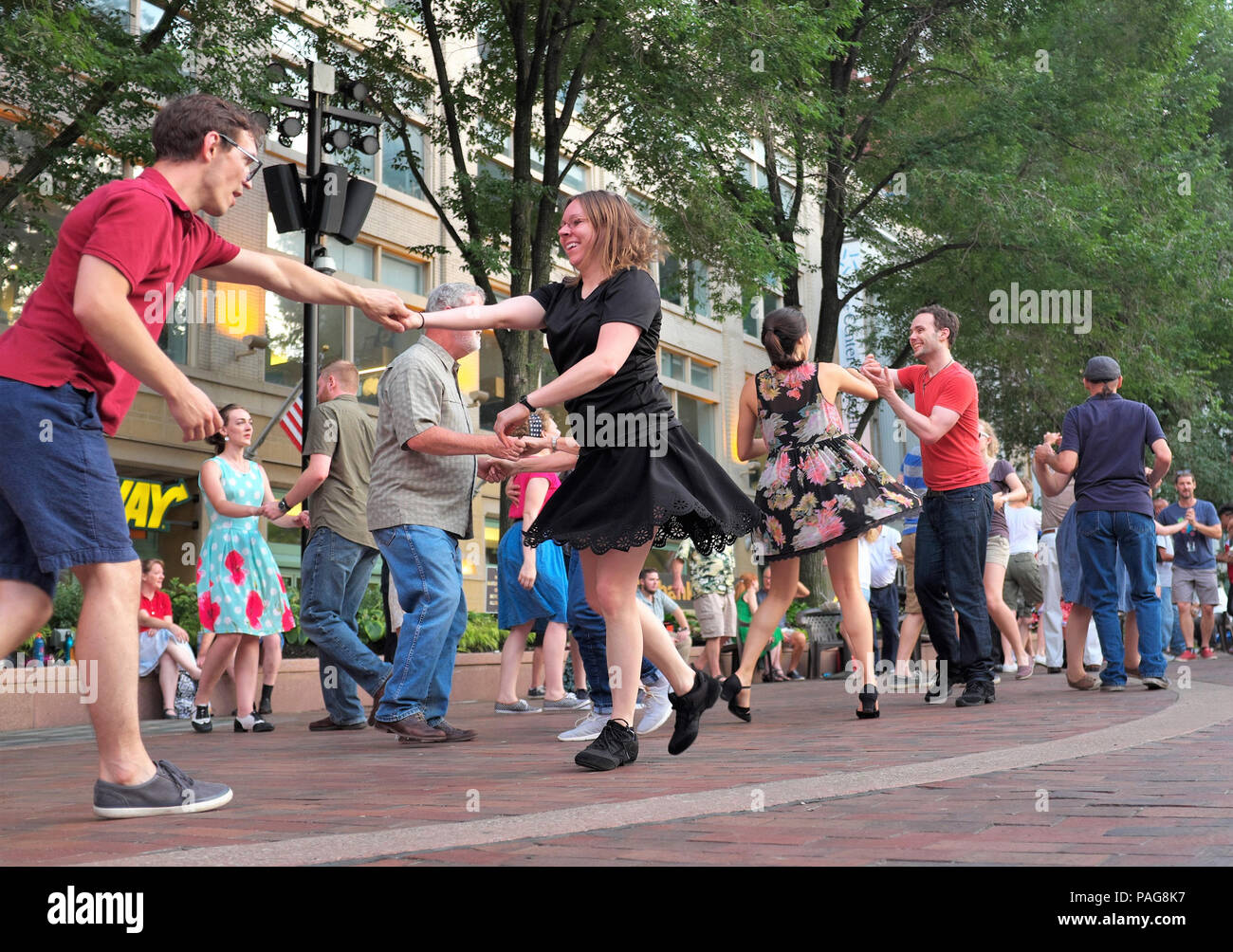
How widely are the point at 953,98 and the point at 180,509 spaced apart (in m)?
15.1

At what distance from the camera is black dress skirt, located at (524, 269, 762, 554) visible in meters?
4.57

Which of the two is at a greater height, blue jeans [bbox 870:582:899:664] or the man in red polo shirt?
the man in red polo shirt

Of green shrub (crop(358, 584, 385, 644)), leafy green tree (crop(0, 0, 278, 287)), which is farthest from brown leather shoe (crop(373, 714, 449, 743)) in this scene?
leafy green tree (crop(0, 0, 278, 287))

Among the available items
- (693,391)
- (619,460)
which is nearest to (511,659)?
(619,460)

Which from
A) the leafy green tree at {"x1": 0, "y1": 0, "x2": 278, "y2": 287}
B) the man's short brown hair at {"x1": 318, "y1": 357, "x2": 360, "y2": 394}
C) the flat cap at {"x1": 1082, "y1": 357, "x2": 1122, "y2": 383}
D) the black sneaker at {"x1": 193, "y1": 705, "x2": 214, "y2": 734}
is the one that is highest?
the leafy green tree at {"x1": 0, "y1": 0, "x2": 278, "y2": 287}

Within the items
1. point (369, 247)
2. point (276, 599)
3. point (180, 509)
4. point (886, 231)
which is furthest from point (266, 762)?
point (886, 231)

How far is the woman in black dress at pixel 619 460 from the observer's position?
4.57 meters

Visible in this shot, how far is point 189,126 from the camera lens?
3945 millimetres

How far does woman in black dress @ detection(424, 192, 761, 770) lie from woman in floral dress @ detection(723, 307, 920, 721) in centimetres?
197

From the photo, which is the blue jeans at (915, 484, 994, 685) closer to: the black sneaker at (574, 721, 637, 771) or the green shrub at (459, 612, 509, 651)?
the black sneaker at (574, 721, 637, 771)

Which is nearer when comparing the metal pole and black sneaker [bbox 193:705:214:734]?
black sneaker [bbox 193:705:214:734]

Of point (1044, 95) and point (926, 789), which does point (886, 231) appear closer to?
point (1044, 95)

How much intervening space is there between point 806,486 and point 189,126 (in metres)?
3.90
